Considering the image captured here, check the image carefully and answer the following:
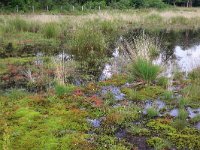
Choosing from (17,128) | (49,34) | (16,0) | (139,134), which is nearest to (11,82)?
(17,128)

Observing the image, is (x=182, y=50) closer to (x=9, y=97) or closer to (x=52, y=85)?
(x=52, y=85)

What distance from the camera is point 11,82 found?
1006 cm

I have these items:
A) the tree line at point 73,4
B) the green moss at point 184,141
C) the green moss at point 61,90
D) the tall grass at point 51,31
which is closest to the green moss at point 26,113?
the green moss at point 61,90

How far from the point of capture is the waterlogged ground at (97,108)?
20.7 feet

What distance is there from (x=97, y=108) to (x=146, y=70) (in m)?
2.32

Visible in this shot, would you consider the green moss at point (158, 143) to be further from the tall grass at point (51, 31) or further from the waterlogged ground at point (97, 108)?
the tall grass at point (51, 31)

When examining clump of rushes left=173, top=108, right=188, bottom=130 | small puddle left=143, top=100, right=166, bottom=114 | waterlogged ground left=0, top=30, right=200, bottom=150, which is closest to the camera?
waterlogged ground left=0, top=30, right=200, bottom=150

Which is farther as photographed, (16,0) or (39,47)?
(16,0)

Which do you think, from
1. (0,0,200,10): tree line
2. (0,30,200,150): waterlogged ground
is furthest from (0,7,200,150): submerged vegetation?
(0,0,200,10): tree line

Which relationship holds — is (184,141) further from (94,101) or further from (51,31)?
(51,31)

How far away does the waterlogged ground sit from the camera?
6.30 metres

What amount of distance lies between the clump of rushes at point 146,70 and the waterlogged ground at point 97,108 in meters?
0.17

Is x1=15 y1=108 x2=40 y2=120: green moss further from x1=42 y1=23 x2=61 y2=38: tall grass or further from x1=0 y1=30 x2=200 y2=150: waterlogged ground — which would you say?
x1=42 y1=23 x2=61 y2=38: tall grass

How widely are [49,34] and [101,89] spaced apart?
9.06 metres
